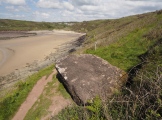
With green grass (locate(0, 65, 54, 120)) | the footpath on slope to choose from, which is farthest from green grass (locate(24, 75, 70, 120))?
green grass (locate(0, 65, 54, 120))

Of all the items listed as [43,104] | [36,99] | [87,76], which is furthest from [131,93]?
[36,99]

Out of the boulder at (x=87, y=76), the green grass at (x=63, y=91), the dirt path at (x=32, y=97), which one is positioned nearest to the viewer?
the boulder at (x=87, y=76)

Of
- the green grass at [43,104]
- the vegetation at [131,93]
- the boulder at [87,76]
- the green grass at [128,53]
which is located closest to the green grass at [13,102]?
the vegetation at [131,93]

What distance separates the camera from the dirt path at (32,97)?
11.7 meters

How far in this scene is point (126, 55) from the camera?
14594 mm

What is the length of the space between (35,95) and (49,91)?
1.07m

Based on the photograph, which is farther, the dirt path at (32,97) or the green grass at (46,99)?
the dirt path at (32,97)

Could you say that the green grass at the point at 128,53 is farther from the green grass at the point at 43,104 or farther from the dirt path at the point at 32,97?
the dirt path at the point at 32,97

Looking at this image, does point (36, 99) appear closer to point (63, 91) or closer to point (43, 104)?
point (43, 104)

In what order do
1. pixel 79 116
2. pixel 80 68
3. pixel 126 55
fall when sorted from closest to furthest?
pixel 79 116
pixel 80 68
pixel 126 55

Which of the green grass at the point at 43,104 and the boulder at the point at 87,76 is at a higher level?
the boulder at the point at 87,76

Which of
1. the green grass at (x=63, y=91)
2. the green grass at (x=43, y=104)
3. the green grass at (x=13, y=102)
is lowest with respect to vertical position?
the green grass at (x=13, y=102)

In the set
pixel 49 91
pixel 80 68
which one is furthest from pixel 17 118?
pixel 80 68

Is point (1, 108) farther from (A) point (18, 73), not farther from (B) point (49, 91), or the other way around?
(A) point (18, 73)
